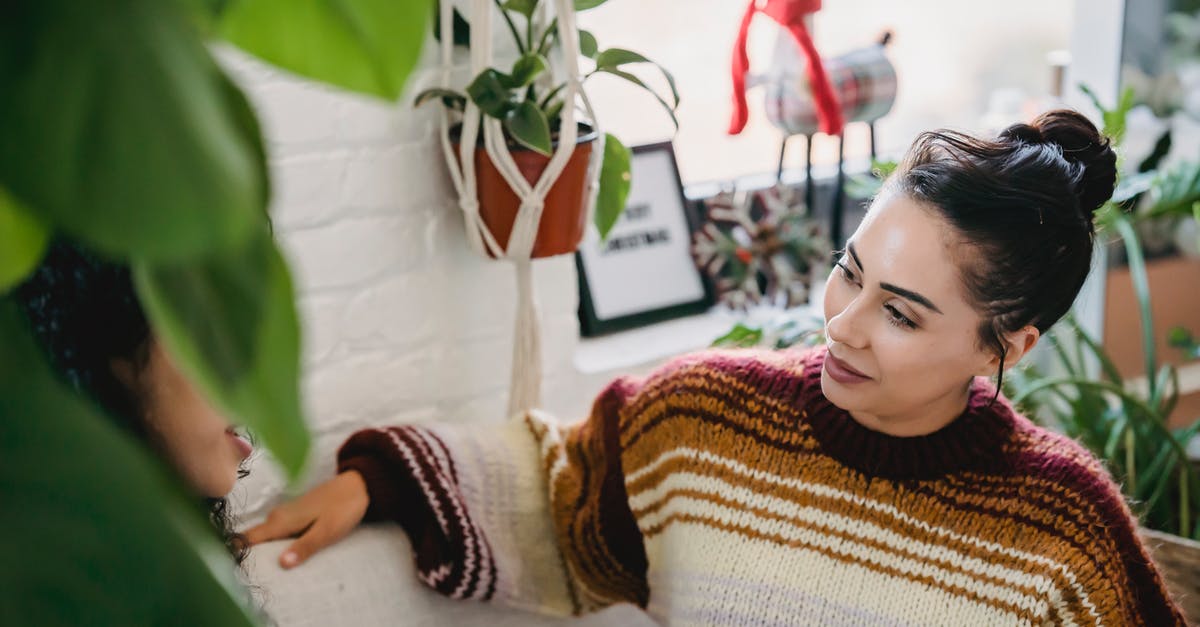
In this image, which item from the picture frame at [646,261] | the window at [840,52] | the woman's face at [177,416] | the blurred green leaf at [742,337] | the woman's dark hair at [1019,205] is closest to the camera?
the woman's face at [177,416]

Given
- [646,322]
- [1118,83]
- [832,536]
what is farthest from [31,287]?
[1118,83]

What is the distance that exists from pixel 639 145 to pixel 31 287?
1301mm

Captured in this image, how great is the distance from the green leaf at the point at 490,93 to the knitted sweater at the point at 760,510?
353 millimetres

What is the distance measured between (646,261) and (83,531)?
1737 millimetres

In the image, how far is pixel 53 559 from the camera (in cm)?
22

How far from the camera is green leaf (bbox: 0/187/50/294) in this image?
24cm

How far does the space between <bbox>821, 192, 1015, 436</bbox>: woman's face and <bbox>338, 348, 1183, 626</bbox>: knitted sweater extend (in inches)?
3.3

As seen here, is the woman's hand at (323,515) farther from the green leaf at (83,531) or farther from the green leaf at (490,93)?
the green leaf at (83,531)

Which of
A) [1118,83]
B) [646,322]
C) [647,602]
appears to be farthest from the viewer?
[1118,83]

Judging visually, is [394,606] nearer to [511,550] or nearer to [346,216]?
[511,550]

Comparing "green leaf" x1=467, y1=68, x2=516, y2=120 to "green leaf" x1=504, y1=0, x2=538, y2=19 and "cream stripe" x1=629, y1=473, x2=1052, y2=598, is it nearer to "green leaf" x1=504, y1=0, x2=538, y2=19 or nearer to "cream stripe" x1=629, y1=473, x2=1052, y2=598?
"green leaf" x1=504, y1=0, x2=538, y2=19

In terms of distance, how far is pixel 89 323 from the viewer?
0.70 meters

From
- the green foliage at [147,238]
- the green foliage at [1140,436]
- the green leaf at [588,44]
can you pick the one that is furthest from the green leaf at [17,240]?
the green foliage at [1140,436]

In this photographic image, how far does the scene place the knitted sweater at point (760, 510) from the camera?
119cm
